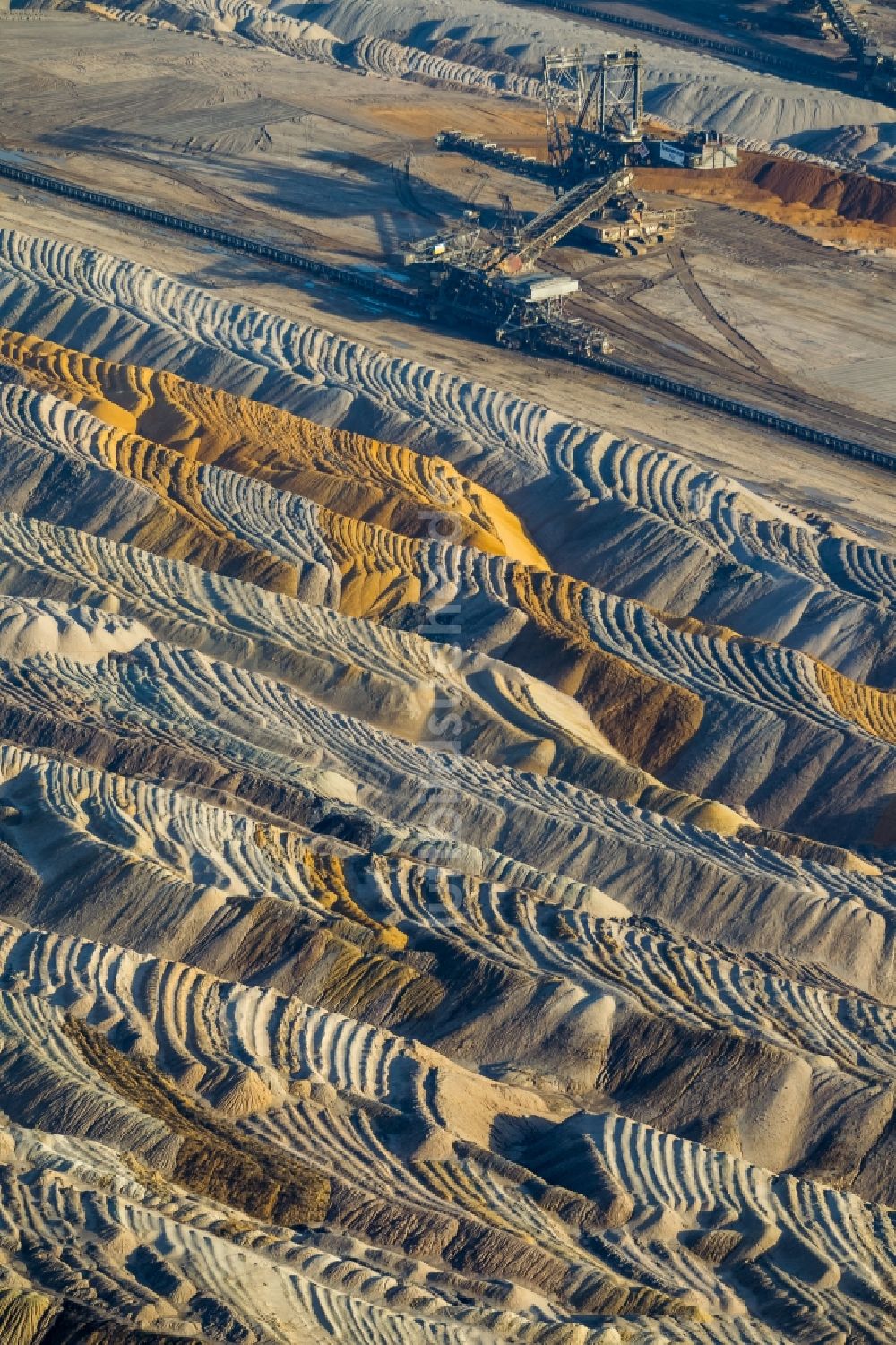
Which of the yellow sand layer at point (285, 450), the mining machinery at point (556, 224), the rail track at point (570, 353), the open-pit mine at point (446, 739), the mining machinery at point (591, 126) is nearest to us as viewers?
the open-pit mine at point (446, 739)

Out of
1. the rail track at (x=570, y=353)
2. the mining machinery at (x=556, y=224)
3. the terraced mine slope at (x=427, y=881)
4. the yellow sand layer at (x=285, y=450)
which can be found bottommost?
the terraced mine slope at (x=427, y=881)

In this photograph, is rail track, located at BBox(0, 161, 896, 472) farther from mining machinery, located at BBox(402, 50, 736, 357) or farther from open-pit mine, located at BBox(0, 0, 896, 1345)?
mining machinery, located at BBox(402, 50, 736, 357)

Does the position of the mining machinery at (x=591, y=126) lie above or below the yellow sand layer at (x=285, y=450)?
above

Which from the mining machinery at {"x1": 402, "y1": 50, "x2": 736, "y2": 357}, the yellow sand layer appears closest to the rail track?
the mining machinery at {"x1": 402, "y1": 50, "x2": 736, "y2": 357}

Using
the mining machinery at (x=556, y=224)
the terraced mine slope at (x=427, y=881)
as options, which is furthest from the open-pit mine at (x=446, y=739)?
the mining machinery at (x=556, y=224)

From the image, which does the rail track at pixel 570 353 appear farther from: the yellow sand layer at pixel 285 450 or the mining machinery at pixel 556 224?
the yellow sand layer at pixel 285 450

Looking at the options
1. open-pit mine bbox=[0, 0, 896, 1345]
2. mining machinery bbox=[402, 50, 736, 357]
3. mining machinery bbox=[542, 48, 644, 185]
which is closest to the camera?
open-pit mine bbox=[0, 0, 896, 1345]

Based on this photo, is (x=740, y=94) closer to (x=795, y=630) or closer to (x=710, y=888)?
(x=795, y=630)
